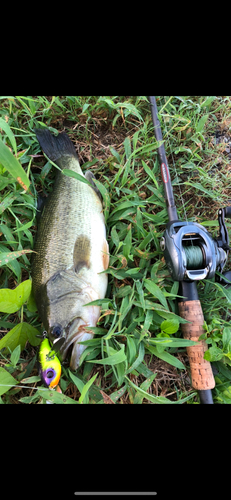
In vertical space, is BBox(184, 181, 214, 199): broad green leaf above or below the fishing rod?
above

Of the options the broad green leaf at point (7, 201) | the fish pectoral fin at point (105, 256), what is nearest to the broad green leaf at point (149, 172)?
the fish pectoral fin at point (105, 256)

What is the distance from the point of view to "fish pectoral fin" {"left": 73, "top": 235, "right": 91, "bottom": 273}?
2207mm

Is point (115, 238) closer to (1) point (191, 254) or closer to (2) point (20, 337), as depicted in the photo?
(1) point (191, 254)

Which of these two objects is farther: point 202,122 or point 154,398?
point 202,122

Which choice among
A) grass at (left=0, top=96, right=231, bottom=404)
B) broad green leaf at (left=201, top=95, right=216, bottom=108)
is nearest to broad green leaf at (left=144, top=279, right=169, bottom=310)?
grass at (left=0, top=96, right=231, bottom=404)

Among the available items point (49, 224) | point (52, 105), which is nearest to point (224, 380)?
point (49, 224)

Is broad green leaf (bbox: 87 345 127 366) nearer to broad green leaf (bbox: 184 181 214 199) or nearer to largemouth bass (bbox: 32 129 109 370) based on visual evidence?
largemouth bass (bbox: 32 129 109 370)

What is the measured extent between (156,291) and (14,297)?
116 cm

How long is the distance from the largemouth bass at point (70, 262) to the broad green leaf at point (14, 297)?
0.11 meters

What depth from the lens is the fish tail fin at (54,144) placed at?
2.58 meters

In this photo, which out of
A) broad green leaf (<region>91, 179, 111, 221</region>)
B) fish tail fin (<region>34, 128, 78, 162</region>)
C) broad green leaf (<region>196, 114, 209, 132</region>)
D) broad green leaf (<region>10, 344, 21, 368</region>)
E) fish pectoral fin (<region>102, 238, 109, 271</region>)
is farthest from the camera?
broad green leaf (<region>196, 114, 209, 132</region>)

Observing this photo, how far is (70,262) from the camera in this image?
2.19m

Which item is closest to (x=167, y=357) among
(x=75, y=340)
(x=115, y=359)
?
(x=115, y=359)

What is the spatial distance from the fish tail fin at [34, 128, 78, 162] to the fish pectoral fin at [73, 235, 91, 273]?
0.91 meters
